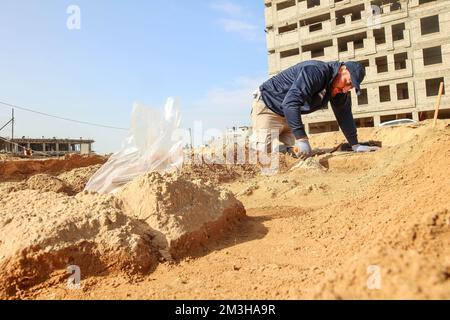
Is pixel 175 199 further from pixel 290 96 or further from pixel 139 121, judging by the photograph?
pixel 290 96

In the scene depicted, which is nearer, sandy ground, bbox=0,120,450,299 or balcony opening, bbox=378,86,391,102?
sandy ground, bbox=0,120,450,299

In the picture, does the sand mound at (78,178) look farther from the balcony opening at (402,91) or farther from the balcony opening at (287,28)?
the balcony opening at (287,28)

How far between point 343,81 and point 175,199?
12.7 ft

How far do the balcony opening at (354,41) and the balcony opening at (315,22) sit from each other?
1785 mm

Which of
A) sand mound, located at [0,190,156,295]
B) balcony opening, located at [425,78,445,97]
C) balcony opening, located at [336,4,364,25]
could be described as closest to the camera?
sand mound, located at [0,190,156,295]

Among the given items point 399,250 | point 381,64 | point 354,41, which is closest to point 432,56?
point 381,64

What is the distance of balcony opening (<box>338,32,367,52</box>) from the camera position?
2289 centimetres

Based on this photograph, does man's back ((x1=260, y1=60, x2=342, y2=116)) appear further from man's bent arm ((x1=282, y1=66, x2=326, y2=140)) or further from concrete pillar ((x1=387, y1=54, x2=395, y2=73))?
concrete pillar ((x1=387, y1=54, x2=395, y2=73))

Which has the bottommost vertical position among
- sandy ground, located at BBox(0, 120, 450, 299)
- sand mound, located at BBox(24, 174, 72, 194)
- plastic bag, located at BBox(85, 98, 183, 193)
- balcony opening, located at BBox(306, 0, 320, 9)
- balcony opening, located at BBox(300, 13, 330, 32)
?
sandy ground, located at BBox(0, 120, 450, 299)

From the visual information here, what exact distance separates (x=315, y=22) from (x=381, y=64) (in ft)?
17.9

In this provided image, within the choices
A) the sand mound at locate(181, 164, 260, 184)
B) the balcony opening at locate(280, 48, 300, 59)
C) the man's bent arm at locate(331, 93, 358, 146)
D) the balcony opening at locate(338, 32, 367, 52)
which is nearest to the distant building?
the balcony opening at locate(280, 48, 300, 59)

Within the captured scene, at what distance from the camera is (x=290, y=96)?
Answer: 533 centimetres

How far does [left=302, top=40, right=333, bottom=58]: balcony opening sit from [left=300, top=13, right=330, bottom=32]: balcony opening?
1.15 meters
